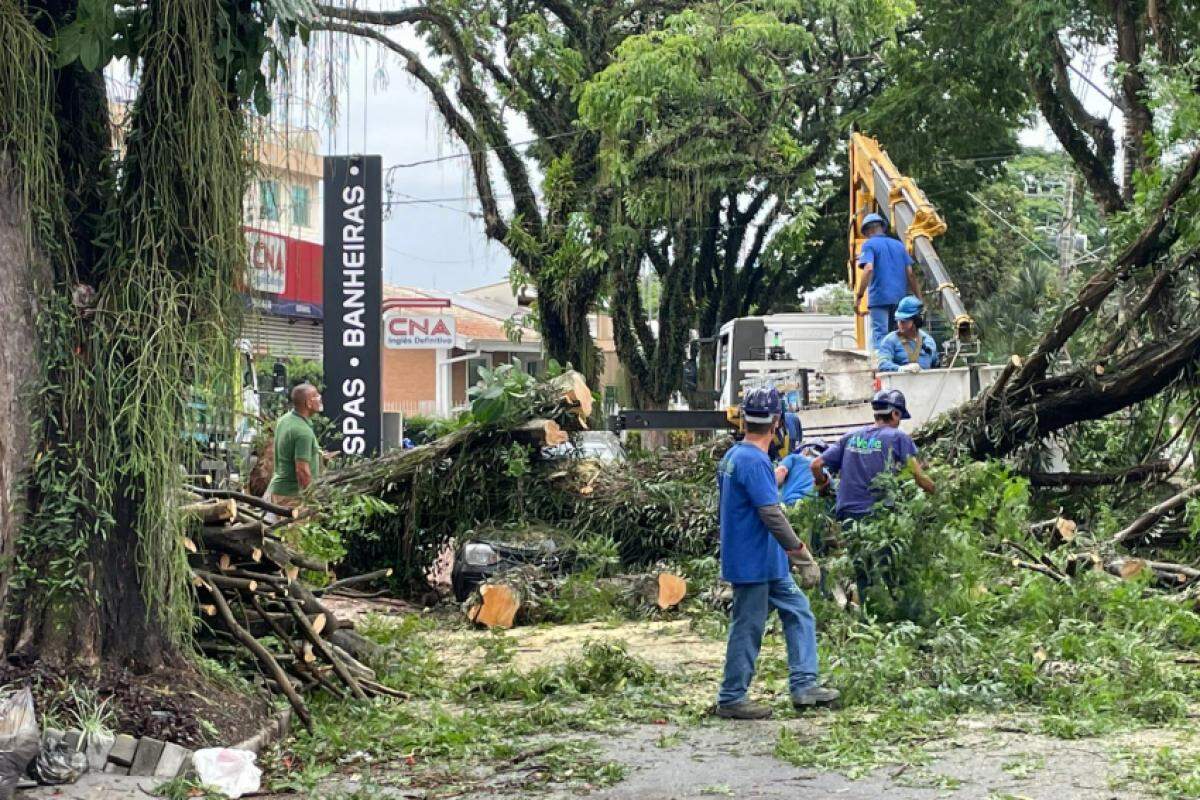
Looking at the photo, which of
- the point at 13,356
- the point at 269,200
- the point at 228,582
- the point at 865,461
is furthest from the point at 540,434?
the point at 13,356

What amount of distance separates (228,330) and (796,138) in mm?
23029

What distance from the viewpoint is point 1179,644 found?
29.9 ft

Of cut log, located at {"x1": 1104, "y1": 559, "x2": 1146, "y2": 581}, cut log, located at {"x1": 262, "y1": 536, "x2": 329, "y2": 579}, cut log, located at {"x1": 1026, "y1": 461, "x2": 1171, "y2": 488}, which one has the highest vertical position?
cut log, located at {"x1": 1026, "y1": 461, "x2": 1171, "y2": 488}

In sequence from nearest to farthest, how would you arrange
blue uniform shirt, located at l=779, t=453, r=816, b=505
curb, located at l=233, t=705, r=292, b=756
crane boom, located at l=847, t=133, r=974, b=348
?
curb, located at l=233, t=705, r=292, b=756 < blue uniform shirt, located at l=779, t=453, r=816, b=505 < crane boom, located at l=847, t=133, r=974, b=348

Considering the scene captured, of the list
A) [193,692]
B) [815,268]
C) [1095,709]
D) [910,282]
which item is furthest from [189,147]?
[815,268]


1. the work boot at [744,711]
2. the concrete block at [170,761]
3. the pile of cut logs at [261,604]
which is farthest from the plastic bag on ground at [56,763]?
the work boot at [744,711]

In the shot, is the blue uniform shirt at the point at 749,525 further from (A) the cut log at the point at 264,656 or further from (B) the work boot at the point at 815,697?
(A) the cut log at the point at 264,656

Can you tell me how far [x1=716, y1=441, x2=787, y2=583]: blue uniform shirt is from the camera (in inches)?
324

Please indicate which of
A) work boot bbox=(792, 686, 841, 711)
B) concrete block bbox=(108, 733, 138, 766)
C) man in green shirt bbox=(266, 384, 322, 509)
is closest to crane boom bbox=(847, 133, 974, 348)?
man in green shirt bbox=(266, 384, 322, 509)

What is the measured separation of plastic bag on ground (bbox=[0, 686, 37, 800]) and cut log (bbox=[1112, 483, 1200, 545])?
8101 mm

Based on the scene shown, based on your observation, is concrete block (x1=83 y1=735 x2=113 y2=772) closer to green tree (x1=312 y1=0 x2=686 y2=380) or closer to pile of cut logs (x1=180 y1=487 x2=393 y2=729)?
pile of cut logs (x1=180 y1=487 x2=393 y2=729)

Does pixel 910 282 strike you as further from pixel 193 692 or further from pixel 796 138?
pixel 796 138

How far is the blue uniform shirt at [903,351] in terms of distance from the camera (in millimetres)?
14297

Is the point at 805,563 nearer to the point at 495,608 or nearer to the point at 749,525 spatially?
the point at 749,525
